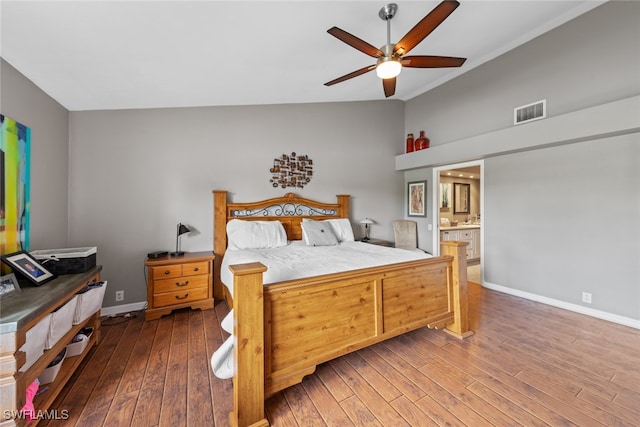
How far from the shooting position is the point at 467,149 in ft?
12.8

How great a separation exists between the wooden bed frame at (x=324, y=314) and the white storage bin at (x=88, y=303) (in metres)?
1.48

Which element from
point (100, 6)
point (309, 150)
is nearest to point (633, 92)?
point (309, 150)

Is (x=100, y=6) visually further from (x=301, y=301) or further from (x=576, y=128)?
(x=576, y=128)

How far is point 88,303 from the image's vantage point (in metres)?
2.10

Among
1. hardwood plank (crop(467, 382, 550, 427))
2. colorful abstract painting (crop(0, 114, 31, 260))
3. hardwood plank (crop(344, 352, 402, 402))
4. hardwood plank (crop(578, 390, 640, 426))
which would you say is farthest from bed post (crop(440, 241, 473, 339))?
colorful abstract painting (crop(0, 114, 31, 260))

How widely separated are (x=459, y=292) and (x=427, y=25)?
2.35m

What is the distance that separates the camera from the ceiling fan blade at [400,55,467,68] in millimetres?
2258

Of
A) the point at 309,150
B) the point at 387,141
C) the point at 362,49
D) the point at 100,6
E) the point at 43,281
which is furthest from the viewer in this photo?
the point at 387,141

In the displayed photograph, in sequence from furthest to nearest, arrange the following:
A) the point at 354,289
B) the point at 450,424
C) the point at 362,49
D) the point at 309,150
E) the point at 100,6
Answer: the point at 309,150
the point at 362,49
the point at 354,289
the point at 100,6
the point at 450,424

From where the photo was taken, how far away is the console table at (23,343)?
121 centimetres

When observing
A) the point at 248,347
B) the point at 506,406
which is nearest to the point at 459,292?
the point at 506,406

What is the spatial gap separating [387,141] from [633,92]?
305cm

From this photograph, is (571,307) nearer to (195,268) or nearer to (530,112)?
(530,112)

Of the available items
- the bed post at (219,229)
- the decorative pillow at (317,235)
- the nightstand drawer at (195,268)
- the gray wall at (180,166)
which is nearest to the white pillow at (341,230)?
the decorative pillow at (317,235)
